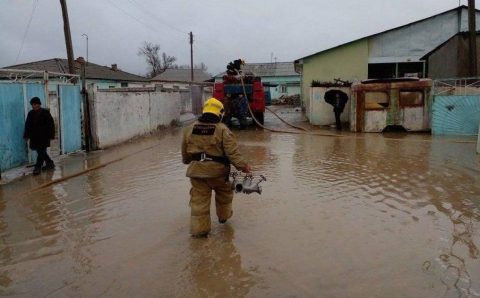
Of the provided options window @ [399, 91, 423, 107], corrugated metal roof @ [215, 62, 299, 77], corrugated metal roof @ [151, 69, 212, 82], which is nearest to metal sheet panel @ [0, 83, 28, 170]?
window @ [399, 91, 423, 107]

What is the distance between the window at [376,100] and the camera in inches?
630

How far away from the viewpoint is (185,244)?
16.6 ft

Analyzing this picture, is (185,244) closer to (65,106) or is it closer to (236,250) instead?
(236,250)

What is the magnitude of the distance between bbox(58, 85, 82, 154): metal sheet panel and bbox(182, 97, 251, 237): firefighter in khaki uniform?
6722mm

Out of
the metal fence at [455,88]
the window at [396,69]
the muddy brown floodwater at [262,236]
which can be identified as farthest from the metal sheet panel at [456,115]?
the window at [396,69]

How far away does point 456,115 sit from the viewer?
47.8 ft

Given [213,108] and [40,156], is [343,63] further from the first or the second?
[213,108]

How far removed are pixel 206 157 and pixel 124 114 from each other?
32.8 ft

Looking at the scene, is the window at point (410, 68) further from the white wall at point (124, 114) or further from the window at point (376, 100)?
the white wall at point (124, 114)

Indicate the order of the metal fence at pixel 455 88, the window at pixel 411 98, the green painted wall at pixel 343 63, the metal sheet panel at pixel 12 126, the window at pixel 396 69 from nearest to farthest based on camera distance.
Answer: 1. the metal sheet panel at pixel 12 126
2. the metal fence at pixel 455 88
3. the window at pixel 411 98
4. the green painted wall at pixel 343 63
5. the window at pixel 396 69

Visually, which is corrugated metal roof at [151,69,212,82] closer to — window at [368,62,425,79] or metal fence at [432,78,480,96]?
window at [368,62,425,79]

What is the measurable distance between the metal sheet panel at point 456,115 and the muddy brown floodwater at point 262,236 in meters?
5.53

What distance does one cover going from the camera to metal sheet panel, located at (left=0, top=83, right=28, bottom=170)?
8.75m

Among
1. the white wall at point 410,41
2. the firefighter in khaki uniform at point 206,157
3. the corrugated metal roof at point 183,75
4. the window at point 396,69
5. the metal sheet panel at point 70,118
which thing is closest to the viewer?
the firefighter in khaki uniform at point 206,157
